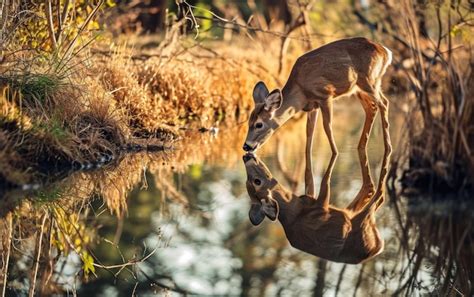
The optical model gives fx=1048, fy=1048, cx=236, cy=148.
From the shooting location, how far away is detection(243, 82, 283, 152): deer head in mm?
12406

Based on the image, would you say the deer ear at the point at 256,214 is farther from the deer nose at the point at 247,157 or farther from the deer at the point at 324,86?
the deer nose at the point at 247,157

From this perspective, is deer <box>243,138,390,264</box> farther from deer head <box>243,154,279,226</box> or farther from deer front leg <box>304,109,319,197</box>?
deer front leg <box>304,109,319,197</box>

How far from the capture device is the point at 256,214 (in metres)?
9.20

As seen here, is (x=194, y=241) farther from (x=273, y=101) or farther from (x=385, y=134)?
(x=385, y=134)

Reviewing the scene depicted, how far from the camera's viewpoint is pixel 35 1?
1288 centimetres

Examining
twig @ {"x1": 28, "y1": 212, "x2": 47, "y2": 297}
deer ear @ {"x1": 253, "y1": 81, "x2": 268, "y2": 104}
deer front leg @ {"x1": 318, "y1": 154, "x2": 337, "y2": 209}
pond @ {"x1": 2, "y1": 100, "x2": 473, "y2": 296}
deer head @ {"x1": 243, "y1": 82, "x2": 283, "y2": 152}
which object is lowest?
twig @ {"x1": 28, "y1": 212, "x2": 47, "y2": 297}

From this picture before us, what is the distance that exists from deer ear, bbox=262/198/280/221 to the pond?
0.19 meters

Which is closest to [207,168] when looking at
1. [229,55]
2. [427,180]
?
[427,180]

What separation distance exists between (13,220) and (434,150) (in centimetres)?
485

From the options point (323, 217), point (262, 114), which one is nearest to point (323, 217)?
point (323, 217)

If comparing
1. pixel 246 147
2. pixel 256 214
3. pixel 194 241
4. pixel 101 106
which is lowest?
pixel 194 241

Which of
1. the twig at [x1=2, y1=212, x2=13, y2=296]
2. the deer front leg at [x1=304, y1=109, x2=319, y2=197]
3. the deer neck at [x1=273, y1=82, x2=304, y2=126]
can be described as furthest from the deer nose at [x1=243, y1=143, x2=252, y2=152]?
the twig at [x1=2, y1=212, x2=13, y2=296]

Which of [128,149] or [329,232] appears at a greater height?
[329,232]

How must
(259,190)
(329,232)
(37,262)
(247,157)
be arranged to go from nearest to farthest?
1. (37,262)
2. (329,232)
3. (259,190)
4. (247,157)
